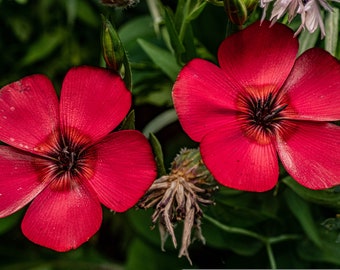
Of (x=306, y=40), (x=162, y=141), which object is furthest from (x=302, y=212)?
(x=162, y=141)

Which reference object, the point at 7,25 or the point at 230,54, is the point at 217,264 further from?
the point at 7,25

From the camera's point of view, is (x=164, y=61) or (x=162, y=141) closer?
(x=164, y=61)

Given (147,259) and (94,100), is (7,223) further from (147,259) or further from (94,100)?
(94,100)

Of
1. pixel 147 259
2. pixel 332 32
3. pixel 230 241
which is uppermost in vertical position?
pixel 332 32

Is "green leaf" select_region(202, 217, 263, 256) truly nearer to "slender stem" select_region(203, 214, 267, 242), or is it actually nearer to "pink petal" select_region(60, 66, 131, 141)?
"slender stem" select_region(203, 214, 267, 242)

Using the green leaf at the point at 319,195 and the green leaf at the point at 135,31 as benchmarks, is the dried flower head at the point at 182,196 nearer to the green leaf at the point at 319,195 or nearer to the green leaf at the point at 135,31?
the green leaf at the point at 319,195

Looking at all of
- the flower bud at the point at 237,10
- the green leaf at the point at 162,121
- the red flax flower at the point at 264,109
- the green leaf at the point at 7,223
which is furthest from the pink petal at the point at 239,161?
the green leaf at the point at 7,223
